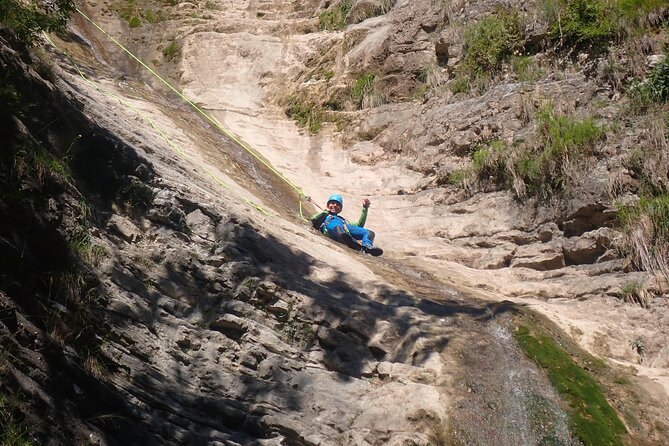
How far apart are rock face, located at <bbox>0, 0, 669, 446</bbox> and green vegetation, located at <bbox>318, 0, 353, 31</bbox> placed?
20.7 feet

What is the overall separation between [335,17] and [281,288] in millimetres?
13213

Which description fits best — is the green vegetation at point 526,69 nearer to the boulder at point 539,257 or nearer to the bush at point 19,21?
the boulder at point 539,257

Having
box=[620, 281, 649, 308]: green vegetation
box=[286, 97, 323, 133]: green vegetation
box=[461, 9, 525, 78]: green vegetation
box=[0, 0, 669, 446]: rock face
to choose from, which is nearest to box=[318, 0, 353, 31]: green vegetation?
box=[286, 97, 323, 133]: green vegetation

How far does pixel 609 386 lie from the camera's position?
6.70 m

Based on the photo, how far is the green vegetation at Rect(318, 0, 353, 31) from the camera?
1803 centimetres

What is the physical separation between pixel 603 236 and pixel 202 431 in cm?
637

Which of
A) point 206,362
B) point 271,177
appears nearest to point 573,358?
point 206,362

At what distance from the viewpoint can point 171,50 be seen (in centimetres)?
1809

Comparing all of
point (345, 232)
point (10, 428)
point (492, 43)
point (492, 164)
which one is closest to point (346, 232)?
point (345, 232)

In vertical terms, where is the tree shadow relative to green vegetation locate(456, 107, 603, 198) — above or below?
below

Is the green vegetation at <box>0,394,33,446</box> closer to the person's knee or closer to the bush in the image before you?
the bush

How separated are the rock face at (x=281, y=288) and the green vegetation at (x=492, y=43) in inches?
19.1

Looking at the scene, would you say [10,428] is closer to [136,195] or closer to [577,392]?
[136,195]

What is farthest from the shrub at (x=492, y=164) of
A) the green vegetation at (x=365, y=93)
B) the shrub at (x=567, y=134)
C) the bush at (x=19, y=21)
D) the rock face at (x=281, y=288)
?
the bush at (x=19, y=21)
